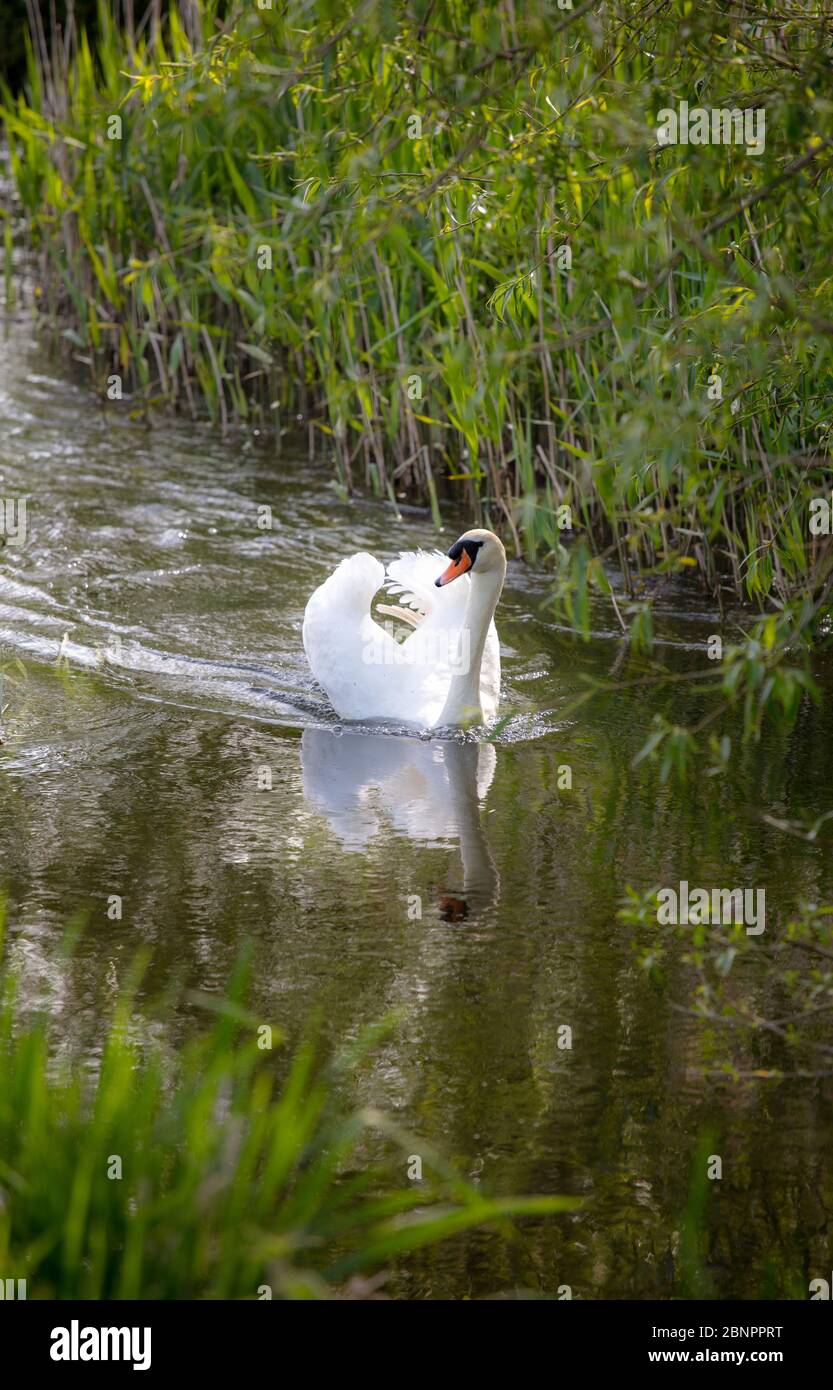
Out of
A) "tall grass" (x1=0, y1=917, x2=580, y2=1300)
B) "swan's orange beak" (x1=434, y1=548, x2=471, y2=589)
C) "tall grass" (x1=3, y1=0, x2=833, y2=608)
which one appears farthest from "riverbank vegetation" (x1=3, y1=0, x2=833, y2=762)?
"tall grass" (x1=0, y1=917, x2=580, y2=1300)

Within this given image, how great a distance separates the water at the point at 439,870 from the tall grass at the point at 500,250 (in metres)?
0.76

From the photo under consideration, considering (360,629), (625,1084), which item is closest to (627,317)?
Result: (625,1084)

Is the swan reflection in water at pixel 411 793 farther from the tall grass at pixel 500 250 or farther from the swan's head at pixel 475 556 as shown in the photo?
the tall grass at pixel 500 250

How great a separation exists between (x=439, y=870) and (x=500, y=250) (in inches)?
130

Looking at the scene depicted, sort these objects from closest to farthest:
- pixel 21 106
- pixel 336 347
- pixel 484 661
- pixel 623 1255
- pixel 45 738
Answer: pixel 623 1255 < pixel 45 738 < pixel 484 661 < pixel 336 347 < pixel 21 106

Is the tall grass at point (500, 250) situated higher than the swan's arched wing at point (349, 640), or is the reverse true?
the tall grass at point (500, 250)

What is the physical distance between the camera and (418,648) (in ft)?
22.0

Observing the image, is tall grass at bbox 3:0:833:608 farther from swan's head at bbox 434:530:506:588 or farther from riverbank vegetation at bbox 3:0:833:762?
swan's head at bbox 434:530:506:588

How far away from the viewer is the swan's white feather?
6527 millimetres

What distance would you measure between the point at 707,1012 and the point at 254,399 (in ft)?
26.8

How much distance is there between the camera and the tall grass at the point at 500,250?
3490 millimetres

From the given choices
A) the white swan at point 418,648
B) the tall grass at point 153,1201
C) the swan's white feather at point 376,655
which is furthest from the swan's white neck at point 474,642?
the tall grass at point 153,1201

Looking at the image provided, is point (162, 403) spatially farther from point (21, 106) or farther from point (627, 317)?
point (627, 317)
